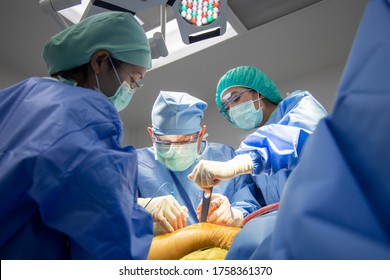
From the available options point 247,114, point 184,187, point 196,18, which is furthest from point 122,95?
point 247,114

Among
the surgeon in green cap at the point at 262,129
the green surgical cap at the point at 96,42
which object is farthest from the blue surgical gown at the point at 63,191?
the surgeon in green cap at the point at 262,129

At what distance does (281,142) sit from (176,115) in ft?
2.17

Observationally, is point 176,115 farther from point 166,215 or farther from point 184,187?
point 166,215

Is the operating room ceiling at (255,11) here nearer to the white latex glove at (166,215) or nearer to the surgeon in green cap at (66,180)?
the white latex glove at (166,215)

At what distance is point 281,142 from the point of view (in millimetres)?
1500

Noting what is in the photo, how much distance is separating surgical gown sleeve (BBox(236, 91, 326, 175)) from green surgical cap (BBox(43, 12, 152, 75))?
63cm

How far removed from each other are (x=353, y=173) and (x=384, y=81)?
123mm

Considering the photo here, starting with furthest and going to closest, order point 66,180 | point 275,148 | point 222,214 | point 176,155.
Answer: point 176,155 → point 222,214 → point 275,148 → point 66,180

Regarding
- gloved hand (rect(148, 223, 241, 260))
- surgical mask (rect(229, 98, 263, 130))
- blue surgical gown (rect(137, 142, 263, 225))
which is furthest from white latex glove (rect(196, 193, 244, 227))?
surgical mask (rect(229, 98, 263, 130))

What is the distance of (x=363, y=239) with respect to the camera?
383 mm

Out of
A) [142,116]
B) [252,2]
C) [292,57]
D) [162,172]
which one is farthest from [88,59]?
[142,116]

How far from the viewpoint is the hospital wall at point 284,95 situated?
8.51ft

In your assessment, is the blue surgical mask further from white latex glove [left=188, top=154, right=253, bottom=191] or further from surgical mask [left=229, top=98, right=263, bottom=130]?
surgical mask [left=229, top=98, right=263, bottom=130]
